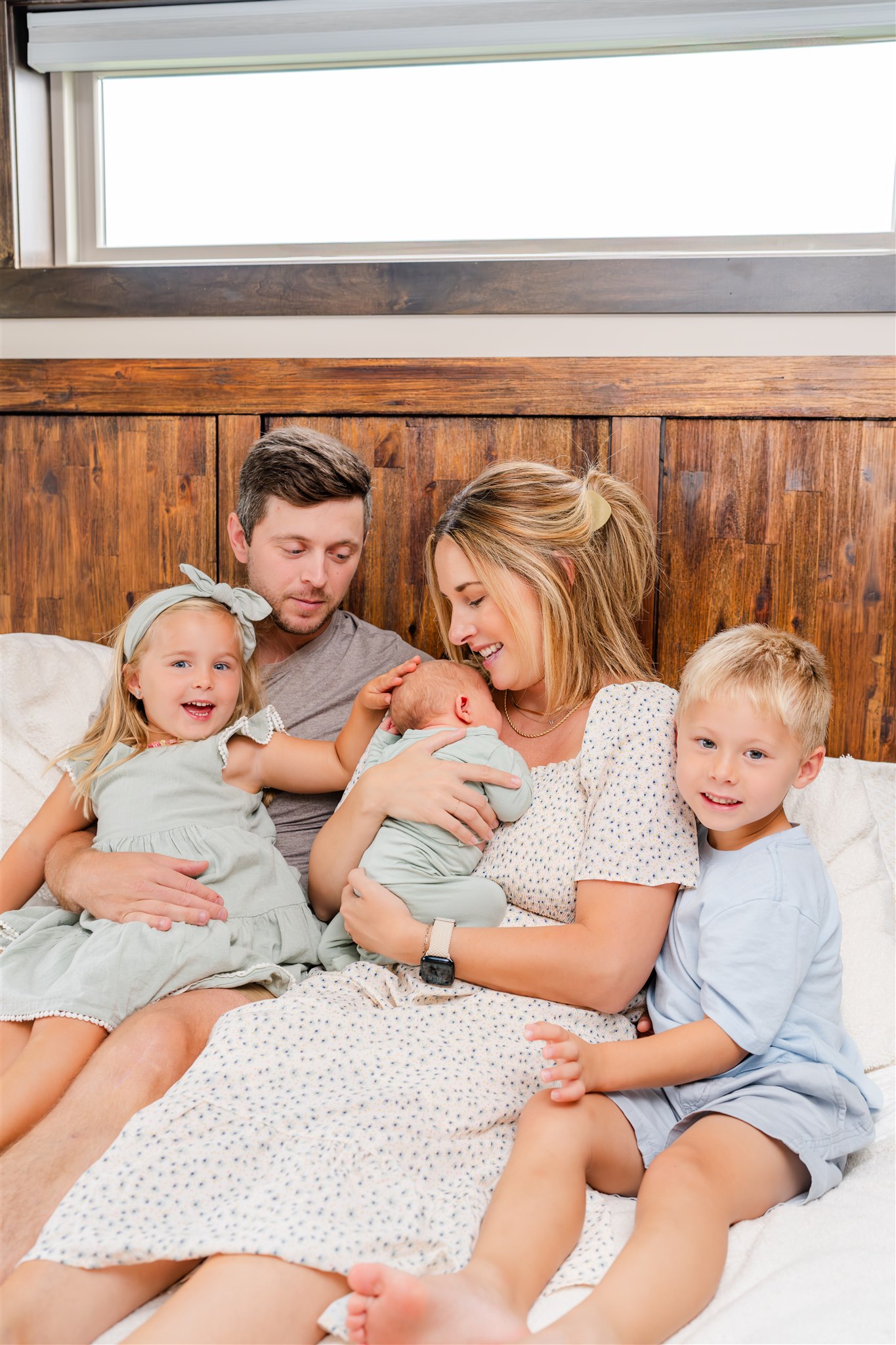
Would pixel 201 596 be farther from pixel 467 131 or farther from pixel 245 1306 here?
pixel 467 131

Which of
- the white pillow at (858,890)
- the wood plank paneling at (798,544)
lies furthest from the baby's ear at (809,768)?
the wood plank paneling at (798,544)

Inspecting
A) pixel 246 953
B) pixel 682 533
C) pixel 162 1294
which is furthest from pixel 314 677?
pixel 162 1294

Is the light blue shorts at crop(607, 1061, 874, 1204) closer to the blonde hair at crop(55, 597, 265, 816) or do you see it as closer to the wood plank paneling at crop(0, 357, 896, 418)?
the blonde hair at crop(55, 597, 265, 816)

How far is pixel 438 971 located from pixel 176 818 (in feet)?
1.81

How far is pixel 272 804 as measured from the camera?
1803mm

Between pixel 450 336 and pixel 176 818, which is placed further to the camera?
pixel 450 336

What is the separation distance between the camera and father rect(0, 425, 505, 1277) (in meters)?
1.20

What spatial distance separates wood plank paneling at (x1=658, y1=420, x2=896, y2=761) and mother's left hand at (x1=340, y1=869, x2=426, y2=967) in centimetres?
91

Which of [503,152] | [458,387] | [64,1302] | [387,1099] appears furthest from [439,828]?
[503,152]

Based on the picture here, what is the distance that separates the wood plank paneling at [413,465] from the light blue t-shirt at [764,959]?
0.95 metres

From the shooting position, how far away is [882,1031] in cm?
145

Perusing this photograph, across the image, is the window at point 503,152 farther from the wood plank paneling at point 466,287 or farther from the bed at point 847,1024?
the bed at point 847,1024

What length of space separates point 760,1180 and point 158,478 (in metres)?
1.75

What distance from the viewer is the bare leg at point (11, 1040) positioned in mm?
1368
